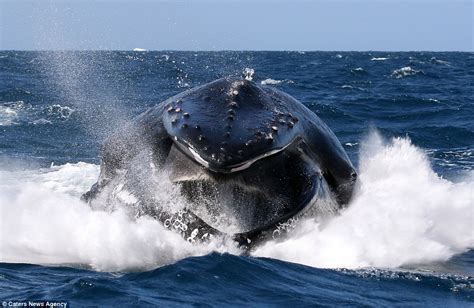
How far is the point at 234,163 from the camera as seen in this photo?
9180mm

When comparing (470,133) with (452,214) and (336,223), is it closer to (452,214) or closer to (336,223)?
(452,214)

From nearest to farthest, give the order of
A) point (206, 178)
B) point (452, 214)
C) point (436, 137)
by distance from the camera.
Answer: point (206, 178) → point (452, 214) → point (436, 137)

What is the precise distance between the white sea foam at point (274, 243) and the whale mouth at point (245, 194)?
33 centimetres

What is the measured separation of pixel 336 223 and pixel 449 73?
47300 mm

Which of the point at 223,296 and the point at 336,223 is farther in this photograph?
the point at 336,223

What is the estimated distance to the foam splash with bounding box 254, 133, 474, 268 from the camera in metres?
10.1

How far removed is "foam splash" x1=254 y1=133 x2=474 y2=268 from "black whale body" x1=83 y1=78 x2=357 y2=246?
397 mm

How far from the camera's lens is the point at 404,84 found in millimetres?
45406

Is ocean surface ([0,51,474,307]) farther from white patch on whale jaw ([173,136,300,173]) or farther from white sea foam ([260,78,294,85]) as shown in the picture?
white sea foam ([260,78,294,85])

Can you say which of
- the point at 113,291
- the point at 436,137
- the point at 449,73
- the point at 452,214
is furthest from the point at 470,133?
the point at 449,73

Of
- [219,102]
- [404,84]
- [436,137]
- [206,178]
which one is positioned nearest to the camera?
[206,178]

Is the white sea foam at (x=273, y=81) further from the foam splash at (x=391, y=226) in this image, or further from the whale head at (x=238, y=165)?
the whale head at (x=238, y=165)

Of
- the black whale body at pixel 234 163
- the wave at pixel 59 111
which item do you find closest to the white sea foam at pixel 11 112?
the wave at pixel 59 111

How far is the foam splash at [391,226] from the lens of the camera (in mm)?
10078
